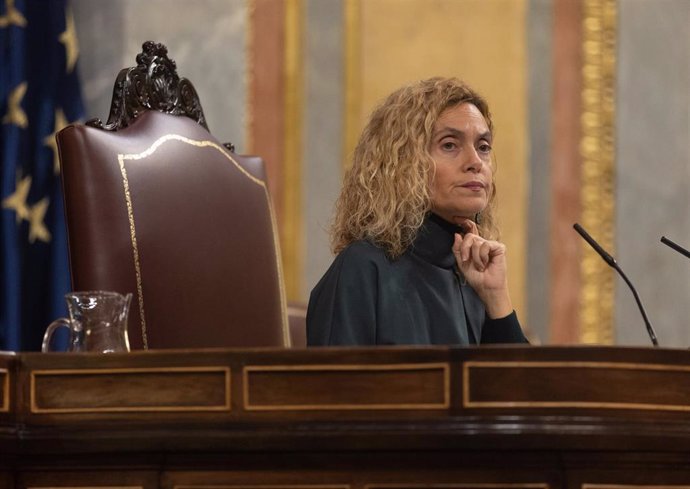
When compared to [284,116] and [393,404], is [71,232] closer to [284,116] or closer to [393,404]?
[393,404]

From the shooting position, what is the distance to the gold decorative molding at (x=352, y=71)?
15.2 ft

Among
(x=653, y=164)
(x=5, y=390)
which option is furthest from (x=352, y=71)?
(x=5, y=390)

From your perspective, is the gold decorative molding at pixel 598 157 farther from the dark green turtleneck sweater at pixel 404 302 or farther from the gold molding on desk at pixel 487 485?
the gold molding on desk at pixel 487 485

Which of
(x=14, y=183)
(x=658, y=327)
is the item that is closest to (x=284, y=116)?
(x=14, y=183)

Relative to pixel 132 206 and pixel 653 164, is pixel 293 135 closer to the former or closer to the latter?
pixel 653 164

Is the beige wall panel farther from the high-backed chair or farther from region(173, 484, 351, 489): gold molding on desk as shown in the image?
region(173, 484, 351, 489): gold molding on desk

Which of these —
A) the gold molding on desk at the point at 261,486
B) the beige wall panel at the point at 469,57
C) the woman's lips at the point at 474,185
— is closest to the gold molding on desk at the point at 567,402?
the gold molding on desk at the point at 261,486

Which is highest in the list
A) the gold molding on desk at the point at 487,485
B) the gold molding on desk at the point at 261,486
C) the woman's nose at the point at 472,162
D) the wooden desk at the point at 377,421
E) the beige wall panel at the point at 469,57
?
the beige wall panel at the point at 469,57

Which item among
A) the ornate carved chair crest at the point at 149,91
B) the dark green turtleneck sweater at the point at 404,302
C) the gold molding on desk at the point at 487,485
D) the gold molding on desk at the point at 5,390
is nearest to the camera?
the gold molding on desk at the point at 487,485

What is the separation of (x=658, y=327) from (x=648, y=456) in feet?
9.15

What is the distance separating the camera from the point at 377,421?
1.87 m

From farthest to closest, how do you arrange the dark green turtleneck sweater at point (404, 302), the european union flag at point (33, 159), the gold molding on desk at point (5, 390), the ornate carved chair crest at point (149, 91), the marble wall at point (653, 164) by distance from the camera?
the marble wall at point (653, 164), the european union flag at point (33, 159), the ornate carved chair crest at point (149, 91), the dark green turtleneck sweater at point (404, 302), the gold molding on desk at point (5, 390)

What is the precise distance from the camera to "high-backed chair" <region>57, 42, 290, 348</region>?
8.89ft

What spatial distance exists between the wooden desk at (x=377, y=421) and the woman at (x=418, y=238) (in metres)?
0.71
